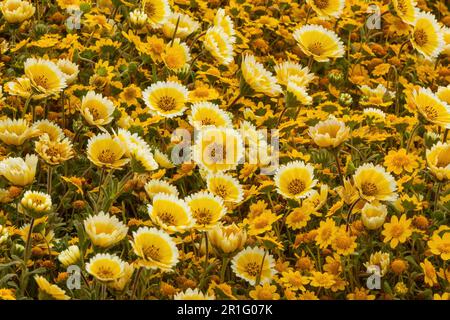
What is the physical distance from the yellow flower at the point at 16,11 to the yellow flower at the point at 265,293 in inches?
55.5

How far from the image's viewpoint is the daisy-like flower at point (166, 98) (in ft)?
8.90

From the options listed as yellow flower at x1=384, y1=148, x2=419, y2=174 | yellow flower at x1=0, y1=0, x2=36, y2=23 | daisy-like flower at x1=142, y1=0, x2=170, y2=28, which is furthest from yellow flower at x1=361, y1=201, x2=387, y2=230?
yellow flower at x1=0, y1=0, x2=36, y2=23

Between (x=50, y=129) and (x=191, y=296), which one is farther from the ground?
(x=50, y=129)

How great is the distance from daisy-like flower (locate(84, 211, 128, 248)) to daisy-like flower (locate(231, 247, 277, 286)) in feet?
1.15

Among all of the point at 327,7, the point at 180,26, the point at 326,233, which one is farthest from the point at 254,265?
the point at 327,7

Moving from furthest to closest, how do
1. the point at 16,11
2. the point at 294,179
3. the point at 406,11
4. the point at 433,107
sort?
the point at 406,11 < the point at 16,11 < the point at 433,107 < the point at 294,179

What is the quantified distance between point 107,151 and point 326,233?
2.14 feet

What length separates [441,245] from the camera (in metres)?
2.36

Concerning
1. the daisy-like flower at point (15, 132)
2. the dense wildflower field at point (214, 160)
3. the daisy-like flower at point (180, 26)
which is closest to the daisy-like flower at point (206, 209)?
the dense wildflower field at point (214, 160)

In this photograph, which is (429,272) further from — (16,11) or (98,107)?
(16,11)

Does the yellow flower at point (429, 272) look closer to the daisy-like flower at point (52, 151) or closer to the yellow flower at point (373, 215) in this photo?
the yellow flower at point (373, 215)

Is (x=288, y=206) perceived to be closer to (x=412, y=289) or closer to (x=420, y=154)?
(x=412, y=289)
